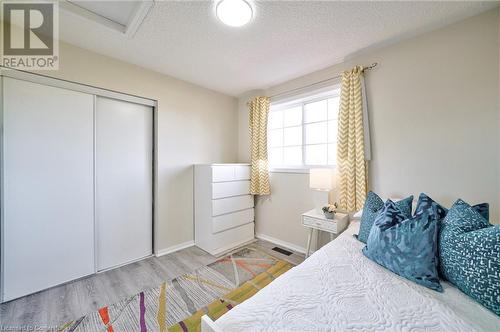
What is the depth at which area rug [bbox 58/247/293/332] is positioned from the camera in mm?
1457

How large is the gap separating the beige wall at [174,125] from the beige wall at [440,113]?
6.83ft

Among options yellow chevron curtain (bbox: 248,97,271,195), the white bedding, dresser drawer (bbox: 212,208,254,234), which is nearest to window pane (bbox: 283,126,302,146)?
yellow chevron curtain (bbox: 248,97,271,195)

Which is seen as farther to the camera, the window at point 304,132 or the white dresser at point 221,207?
the white dresser at point 221,207

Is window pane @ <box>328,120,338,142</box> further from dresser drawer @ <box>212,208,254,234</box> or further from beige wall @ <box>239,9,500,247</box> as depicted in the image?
dresser drawer @ <box>212,208,254,234</box>

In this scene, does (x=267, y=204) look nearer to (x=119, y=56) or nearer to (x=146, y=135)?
(x=146, y=135)

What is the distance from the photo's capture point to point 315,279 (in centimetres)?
101

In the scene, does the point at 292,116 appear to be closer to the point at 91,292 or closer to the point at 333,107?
the point at 333,107

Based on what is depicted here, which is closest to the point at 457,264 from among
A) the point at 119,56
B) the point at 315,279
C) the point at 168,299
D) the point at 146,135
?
the point at 315,279

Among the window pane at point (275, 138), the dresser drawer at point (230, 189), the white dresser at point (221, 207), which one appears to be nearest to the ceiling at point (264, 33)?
the window pane at point (275, 138)

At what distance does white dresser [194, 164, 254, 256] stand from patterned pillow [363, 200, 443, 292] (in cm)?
184

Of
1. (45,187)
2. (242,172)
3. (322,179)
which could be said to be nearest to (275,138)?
(242,172)

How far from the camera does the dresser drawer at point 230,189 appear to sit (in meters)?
2.63

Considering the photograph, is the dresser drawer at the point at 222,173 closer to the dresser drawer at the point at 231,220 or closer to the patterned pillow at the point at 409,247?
the dresser drawer at the point at 231,220

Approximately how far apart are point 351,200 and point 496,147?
3.69 feet
